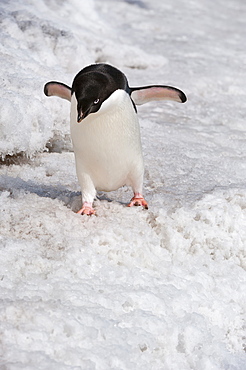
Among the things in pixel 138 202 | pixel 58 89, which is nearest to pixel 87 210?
pixel 138 202

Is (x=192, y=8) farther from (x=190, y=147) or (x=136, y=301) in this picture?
(x=136, y=301)

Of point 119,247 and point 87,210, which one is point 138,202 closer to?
point 87,210

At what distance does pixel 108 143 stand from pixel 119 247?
38 cm

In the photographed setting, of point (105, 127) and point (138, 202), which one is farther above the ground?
point (105, 127)

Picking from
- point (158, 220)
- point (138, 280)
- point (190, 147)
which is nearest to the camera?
point (138, 280)

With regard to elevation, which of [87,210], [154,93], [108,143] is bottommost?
[87,210]

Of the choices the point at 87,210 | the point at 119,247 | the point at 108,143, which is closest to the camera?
the point at 119,247

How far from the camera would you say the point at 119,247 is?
181 centimetres

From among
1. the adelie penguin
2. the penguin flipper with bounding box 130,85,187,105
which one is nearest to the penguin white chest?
the adelie penguin

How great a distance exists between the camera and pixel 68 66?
157 inches

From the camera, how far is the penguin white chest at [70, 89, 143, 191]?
1.88 m

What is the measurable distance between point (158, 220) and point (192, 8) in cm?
633

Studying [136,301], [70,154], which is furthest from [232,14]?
[136,301]

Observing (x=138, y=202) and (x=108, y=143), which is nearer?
(x=108, y=143)
